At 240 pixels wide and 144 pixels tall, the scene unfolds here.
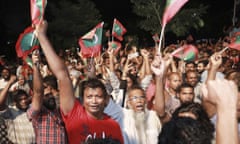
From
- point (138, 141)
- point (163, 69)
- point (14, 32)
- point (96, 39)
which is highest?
point (14, 32)

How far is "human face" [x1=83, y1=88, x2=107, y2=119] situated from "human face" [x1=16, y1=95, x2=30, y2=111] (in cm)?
158

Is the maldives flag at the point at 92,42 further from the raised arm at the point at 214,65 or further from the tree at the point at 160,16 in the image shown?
the tree at the point at 160,16

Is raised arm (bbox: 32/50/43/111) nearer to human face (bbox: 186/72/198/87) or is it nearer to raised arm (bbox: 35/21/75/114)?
raised arm (bbox: 35/21/75/114)

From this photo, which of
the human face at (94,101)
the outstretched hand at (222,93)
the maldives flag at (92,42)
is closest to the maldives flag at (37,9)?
the human face at (94,101)

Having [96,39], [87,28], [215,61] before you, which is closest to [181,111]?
[215,61]

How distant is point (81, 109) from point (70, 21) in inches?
736

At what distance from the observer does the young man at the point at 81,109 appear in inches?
138

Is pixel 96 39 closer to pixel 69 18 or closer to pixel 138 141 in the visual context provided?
pixel 138 141

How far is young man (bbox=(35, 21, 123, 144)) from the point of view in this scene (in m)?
3.50

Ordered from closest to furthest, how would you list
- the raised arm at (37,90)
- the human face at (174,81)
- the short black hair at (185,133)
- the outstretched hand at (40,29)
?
the short black hair at (185,133) < the outstretched hand at (40,29) < the raised arm at (37,90) < the human face at (174,81)

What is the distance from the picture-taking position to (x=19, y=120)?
4828mm

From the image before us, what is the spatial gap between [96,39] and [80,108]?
13.6 ft

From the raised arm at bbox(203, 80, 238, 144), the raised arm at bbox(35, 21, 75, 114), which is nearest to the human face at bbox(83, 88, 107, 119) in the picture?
the raised arm at bbox(35, 21, 75, 114)

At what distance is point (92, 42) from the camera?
7.72 metres
